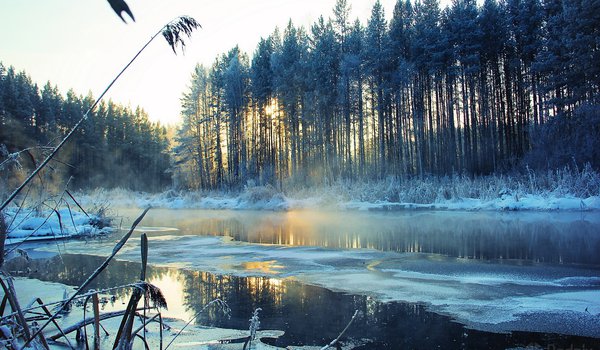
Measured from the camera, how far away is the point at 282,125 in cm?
4403

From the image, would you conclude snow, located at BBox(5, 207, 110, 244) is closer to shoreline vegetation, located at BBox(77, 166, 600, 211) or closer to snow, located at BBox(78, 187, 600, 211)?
shoreline vegetation, located at BBox(77, 166, 600, 211)

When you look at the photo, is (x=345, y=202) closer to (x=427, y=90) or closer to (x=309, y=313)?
(x=427, y=90)

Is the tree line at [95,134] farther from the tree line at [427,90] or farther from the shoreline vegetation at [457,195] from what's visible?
the shoreline vegetation at [457,195]

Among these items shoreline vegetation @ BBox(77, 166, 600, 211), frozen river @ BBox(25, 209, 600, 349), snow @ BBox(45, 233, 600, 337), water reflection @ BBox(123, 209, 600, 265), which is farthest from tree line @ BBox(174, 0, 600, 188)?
snow @ BBox(45, 233, 600, 337)

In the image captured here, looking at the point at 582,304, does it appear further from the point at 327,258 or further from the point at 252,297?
the point at 327,258

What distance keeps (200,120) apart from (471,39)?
3019 centimetres

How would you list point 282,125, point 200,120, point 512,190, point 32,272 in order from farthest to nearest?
point 200,120 → point 282,125 → point 512,190 → point 32,272

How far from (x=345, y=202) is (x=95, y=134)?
51662mm

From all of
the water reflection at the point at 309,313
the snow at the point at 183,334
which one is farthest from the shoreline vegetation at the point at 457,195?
the snow at the point at 183,334

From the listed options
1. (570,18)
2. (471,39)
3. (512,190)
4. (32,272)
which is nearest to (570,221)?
(512,190)

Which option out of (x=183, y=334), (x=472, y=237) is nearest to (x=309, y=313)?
(x=183, y=334)

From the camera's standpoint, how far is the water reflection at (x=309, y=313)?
3.80 m

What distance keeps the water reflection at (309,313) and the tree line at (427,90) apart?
1913 centimetres

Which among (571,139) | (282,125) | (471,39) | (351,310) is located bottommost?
(351,310)
